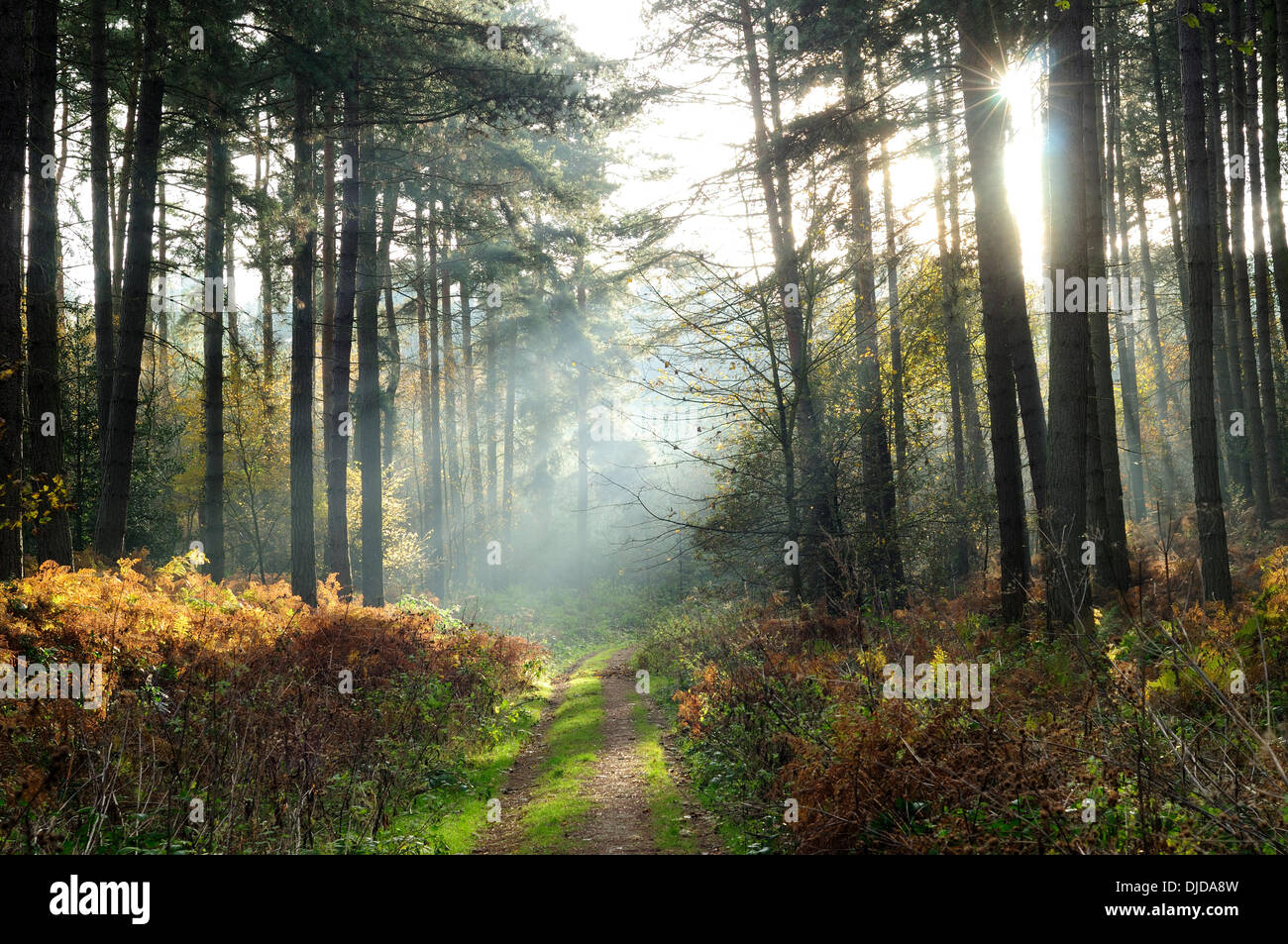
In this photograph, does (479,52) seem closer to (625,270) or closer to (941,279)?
(625,270)

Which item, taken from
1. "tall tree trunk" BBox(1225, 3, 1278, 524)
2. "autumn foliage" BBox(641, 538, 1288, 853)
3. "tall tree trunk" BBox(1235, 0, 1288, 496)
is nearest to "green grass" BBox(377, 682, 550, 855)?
"autumn foliage" BBox(641, 538, 1288, 853)

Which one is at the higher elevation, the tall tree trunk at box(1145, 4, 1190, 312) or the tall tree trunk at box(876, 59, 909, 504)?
the tall tree trunk at box(1145, 4, 1190, 312)

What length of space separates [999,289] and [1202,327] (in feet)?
7.86

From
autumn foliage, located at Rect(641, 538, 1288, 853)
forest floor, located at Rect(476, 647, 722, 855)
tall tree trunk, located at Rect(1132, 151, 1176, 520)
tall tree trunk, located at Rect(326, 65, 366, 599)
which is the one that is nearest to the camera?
autumn foliage, located at Rect(641, 538, 1288, 853)

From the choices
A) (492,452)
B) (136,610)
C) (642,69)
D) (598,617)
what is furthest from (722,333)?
(492,452)

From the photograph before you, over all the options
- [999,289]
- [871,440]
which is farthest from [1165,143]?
[871,440]

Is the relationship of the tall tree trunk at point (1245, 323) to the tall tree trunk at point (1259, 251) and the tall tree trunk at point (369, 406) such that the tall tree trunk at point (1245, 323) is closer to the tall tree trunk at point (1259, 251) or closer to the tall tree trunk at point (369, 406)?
the tall tree trunk at point (1259, 251)

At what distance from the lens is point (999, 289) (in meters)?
11.0

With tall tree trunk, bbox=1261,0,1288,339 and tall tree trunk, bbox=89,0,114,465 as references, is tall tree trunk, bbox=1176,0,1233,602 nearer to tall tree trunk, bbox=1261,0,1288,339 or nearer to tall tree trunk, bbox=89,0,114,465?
tall tree trunk, bbox=1261,0,1288,339

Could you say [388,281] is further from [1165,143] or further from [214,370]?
[1165,143]

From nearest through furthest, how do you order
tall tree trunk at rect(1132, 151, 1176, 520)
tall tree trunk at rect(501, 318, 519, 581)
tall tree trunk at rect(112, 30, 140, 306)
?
1. tall tree trunk at rect(112, 30, 140, 306)
2. tall tree trunk at rect(1132, 151, 1176, 520)
3. tall tree trunk at rect(501, 318, 519, 581)

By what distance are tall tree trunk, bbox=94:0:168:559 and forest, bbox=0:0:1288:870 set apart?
0.06 m

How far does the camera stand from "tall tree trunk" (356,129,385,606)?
1653 centimetres

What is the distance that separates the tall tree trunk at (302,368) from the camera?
47.6 feet
